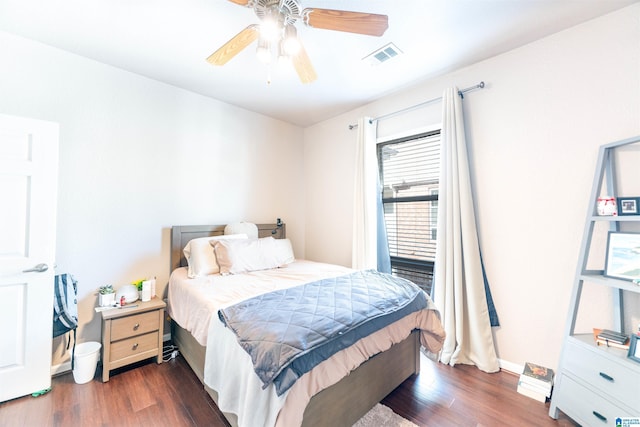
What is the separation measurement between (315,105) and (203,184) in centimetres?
163

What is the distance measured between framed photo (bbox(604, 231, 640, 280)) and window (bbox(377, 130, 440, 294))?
1268mm

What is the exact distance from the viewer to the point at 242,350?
132 cm

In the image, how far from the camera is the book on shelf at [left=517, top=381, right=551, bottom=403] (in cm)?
182

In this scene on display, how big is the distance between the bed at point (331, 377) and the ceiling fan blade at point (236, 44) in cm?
164

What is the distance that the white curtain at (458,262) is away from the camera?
224 centimetres

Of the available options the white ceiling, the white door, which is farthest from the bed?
the white ceiling

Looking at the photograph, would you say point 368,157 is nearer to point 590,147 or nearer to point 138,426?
point 590,147

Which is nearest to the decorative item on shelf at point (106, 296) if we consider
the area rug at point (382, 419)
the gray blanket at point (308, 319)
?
the gray blanket at point (308, 319)

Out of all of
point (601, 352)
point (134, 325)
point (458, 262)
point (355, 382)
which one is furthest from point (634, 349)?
point (134, 325)

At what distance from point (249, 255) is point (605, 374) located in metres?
2.60

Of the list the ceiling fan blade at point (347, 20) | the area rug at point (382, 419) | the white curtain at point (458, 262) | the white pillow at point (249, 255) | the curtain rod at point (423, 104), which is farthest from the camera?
the white pillow at point (249, 255)

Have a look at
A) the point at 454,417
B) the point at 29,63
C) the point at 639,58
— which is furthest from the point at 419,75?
the point at 29,63

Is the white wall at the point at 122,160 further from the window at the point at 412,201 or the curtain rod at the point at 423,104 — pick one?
the window at the point at 412,201

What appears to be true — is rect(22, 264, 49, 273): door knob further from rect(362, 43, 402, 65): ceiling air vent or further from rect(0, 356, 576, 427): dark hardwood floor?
rect(362, 43, 402, 65): ceiling air vent
